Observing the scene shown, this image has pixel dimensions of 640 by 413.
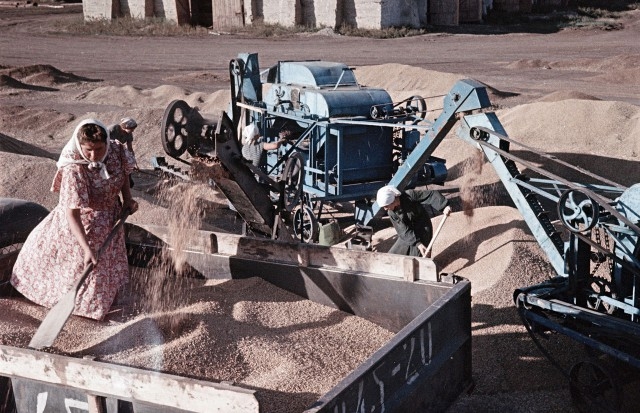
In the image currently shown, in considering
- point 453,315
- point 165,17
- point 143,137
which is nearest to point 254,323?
point 453,315

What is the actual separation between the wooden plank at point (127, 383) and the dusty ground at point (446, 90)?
1.72 m

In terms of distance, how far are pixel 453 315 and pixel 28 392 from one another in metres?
2.22

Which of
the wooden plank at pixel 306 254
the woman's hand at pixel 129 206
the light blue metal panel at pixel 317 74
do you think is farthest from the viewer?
the light blue metal panel at pixel 317 74

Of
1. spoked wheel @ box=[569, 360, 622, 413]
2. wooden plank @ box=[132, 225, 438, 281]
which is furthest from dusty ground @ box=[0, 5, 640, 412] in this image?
wooden plank @ box=[132, 225, 438, 281]

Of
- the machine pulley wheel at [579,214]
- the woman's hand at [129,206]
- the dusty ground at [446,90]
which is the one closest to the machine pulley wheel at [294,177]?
the dusty ground at [446,90]

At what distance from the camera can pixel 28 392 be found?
4258 millimetres

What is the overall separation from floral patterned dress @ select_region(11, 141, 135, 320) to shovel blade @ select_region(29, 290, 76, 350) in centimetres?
36

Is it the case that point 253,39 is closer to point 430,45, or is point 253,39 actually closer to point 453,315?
point 430,45

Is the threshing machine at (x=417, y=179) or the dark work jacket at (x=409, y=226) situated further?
the dark work jacket at (x=409, y=226)

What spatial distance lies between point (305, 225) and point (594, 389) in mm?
4738

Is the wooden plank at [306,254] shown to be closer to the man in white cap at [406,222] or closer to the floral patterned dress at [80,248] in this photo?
the floral patterned dress at [80,248]

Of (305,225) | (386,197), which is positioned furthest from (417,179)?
(386,197)

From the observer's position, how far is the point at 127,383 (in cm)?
392

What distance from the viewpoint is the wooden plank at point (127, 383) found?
12.0 feet
